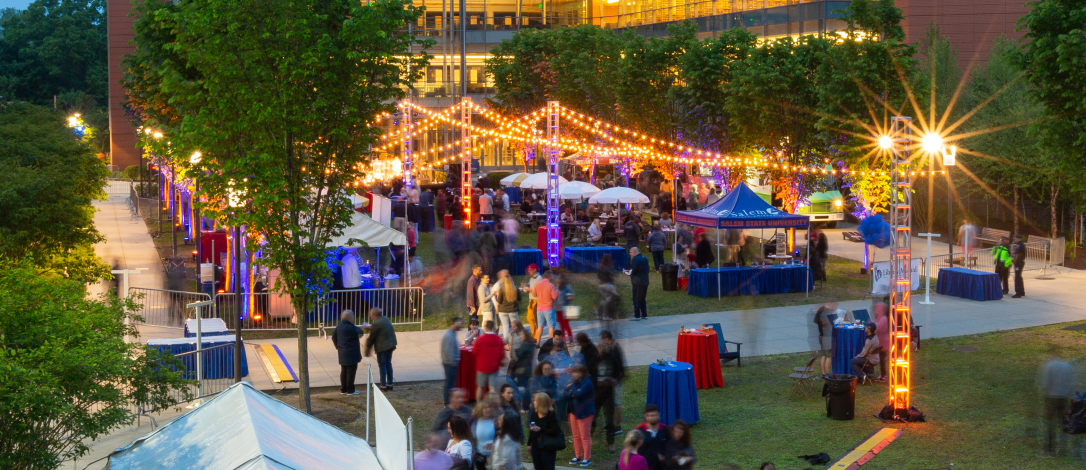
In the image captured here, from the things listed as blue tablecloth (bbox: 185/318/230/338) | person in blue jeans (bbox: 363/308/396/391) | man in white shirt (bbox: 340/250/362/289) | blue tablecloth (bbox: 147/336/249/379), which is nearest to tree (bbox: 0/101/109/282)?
blue tablecloth (bbox: 185/318/230/338)

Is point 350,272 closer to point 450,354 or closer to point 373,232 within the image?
point 373,232

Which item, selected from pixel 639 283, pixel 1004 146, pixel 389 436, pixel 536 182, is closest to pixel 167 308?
pixel 639 283

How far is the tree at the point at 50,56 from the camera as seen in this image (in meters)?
90.8

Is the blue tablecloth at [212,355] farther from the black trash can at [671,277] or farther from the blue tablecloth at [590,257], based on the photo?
the blue tablecloth at [590,257]

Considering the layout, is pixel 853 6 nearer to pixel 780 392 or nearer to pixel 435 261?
pixel 435 261

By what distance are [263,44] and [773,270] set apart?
603 inches

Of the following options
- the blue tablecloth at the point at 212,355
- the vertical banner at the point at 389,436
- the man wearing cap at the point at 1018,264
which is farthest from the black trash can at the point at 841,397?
the man wearing cap at the point at 1018,264

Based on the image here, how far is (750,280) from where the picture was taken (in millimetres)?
23547

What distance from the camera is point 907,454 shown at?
38.0 ft

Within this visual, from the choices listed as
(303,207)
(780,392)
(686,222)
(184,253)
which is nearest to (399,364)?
(303,207)

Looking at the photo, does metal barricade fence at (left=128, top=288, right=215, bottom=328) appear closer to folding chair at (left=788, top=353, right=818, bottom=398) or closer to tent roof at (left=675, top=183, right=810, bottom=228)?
folding chair at (left=788, top=353, right=818, bottom=398)

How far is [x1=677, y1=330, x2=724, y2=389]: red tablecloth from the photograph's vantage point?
1504 centimetres

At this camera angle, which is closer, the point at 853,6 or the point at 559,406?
the point at 559,406

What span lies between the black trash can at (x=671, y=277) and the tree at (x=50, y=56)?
Answer: 267 ft
